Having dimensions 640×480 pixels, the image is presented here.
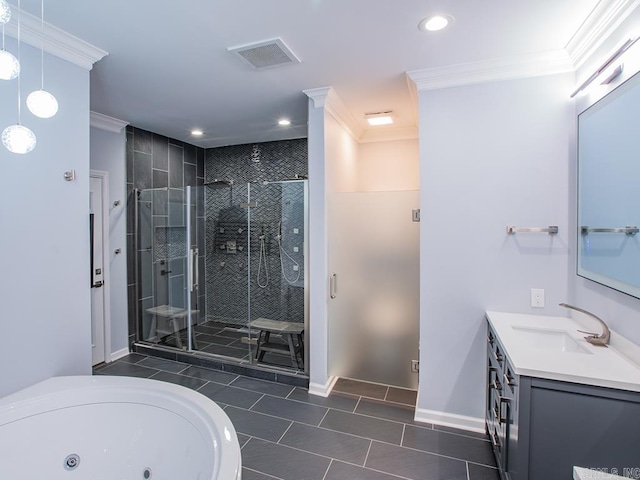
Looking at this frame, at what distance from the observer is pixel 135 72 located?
2.50m

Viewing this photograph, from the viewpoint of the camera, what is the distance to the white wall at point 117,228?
142 inches

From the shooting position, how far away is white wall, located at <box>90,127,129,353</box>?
3605 millimetres

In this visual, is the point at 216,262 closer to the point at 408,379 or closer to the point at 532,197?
the point at 408,379

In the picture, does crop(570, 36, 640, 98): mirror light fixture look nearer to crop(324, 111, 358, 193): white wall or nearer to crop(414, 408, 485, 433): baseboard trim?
crop(324, 111, 358, 193): white wall

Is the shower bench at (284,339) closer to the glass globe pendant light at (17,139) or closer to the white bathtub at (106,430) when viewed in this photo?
the white bathtub at (106,430)

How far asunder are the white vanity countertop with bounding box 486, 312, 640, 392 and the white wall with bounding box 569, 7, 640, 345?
0.15 metres

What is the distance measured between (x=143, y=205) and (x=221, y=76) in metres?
2.20

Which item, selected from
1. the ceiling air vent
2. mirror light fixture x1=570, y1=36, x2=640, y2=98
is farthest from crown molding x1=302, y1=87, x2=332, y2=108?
mirror light fixture x1=570, y1=36, x2=640, y2=98

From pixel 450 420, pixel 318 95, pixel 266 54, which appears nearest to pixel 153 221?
pixel 318 95

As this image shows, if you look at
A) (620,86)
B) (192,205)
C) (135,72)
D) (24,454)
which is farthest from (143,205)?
(620,86)

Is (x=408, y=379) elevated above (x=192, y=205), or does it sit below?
below

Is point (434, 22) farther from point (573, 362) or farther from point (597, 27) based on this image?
point (573, 362)

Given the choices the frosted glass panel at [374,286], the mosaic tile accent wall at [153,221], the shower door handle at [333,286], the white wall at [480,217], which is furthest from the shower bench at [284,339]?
the white wall at [480,217]

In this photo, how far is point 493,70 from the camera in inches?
91.0
